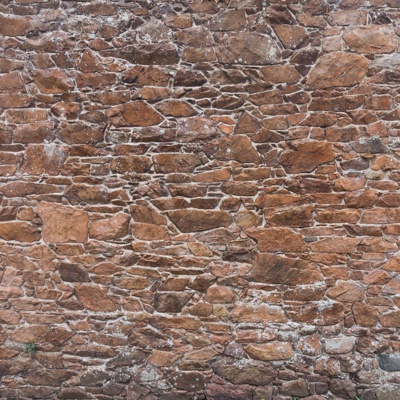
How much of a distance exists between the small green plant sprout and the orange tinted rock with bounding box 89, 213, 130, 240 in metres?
1.21

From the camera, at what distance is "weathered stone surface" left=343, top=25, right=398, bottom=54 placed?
10.7 ft

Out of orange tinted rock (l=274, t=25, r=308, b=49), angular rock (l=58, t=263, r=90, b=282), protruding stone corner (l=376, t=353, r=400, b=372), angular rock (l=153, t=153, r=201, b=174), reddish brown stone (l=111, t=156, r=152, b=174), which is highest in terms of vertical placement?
orange tinted rock (l=274, t=25, r=308, b=49)

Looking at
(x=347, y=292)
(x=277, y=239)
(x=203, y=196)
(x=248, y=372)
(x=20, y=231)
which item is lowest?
(x=248, y=372)

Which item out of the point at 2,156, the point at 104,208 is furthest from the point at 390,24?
the point at 2,156

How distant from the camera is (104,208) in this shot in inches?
134

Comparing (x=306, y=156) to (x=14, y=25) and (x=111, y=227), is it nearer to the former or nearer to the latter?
(x=111, y=227)

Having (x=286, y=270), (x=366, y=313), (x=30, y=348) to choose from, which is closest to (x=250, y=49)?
(x=286, y=270)

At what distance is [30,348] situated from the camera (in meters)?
3.47

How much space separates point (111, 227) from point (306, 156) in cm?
191

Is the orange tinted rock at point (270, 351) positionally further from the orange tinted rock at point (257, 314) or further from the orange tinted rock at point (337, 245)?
the orange tinted rock at point (337, 245)

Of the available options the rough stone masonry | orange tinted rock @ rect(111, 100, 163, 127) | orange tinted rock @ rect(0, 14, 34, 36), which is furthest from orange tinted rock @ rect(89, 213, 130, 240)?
orange tinted rock @ rect(0, 14, 34, 36)

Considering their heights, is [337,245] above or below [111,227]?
above

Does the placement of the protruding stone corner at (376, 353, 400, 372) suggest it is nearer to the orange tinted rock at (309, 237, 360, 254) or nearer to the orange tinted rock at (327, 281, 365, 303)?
the orange tinted rock at (327, 281, 365, 303)

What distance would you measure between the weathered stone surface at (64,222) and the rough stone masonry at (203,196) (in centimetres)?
1
